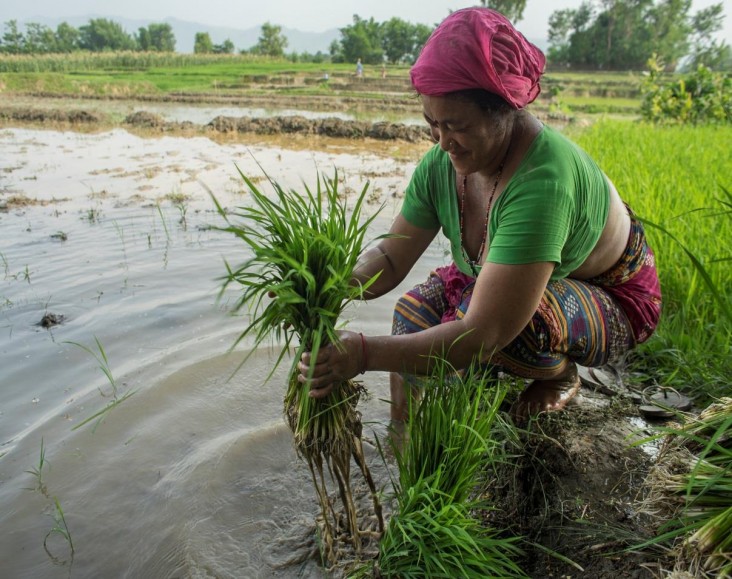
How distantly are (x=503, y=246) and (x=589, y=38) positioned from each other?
48141 millimetres

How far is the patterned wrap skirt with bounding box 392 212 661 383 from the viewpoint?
6.54 feet

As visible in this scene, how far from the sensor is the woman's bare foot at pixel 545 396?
2.17 meters

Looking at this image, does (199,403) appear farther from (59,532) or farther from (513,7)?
(513,7)

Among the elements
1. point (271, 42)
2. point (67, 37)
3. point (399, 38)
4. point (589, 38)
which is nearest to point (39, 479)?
point (589, 38)

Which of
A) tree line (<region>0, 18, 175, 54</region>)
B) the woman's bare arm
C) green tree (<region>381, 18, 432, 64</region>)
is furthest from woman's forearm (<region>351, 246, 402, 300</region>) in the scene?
tree line (<region>0, 18, 175, 54</region>)

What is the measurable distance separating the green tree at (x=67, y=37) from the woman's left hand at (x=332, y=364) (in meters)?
76.5

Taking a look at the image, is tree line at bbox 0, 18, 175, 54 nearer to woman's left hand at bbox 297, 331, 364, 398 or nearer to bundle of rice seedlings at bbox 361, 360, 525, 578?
woman's left hand at bbox 297, 331, 364, 398

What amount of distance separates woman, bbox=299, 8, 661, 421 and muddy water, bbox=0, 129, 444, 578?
53 centimetres

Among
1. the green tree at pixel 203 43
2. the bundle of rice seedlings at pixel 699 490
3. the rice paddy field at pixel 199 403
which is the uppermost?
the green tree at pixel 203 43

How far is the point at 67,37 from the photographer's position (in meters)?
71.4

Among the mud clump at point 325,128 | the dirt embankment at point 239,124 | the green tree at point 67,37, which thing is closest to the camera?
the mud clump at point 325,128

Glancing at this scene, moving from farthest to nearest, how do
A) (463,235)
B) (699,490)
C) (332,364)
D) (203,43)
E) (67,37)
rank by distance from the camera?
(67,37) < (203,43) < (463,235) < (332,364) < (699,490)

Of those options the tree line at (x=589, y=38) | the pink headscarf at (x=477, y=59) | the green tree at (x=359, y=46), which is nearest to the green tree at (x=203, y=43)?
the tree line at (x=589, y=38)

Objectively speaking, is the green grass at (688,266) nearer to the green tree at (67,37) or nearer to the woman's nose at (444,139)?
the woman's nose at (444,139)
